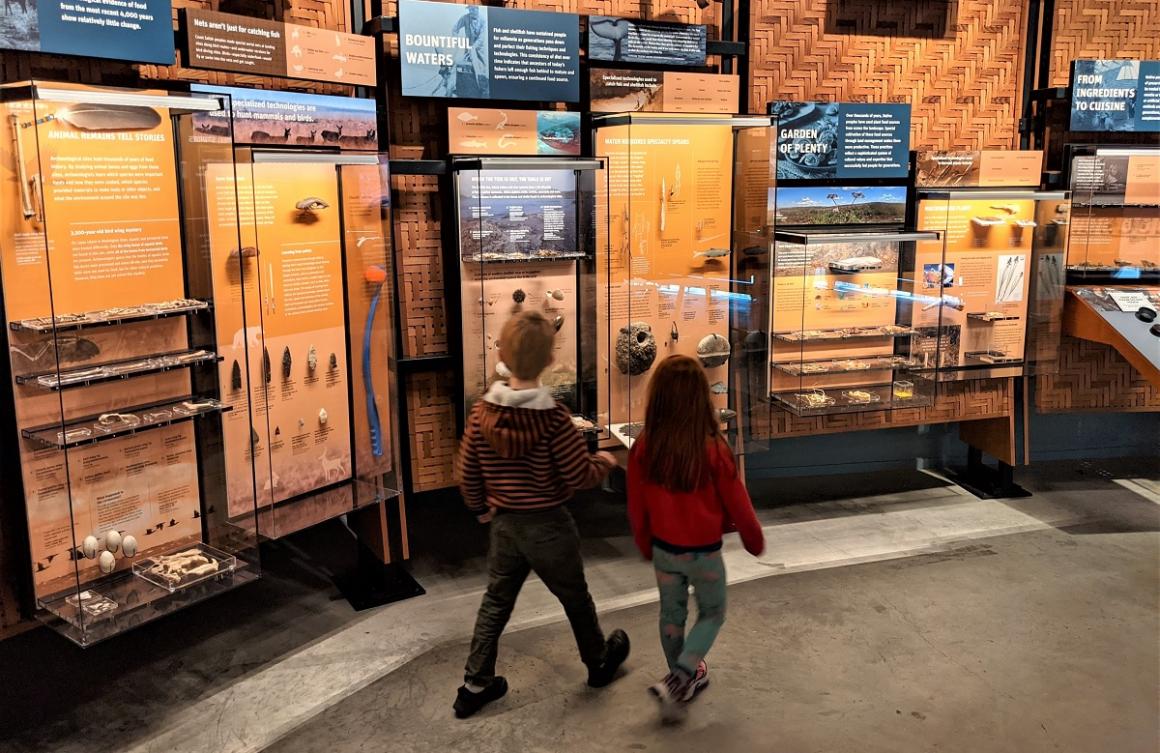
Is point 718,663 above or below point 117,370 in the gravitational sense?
below

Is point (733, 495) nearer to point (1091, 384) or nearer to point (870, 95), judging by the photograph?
point (870, 95)

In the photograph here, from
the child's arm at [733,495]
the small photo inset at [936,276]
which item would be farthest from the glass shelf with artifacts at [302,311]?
the small photo inset at [936,276]

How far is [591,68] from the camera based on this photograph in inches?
218

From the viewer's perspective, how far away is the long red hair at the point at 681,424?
137 inches

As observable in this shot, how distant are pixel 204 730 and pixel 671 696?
6.00ft

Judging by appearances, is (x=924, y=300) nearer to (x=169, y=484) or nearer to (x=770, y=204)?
(x=770, y=204)

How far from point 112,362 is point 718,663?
2.87 meters

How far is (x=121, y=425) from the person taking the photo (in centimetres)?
389

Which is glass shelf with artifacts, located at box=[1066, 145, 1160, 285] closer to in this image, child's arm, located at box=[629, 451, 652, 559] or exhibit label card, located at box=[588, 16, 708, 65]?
exhibit label card, located at box=[588, 16, 708, 65]

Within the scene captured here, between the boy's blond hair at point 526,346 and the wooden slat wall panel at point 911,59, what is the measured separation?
324 centimetres

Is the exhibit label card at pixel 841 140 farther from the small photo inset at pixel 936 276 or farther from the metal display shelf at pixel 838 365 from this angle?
the metal display shelf at pixel 838 365

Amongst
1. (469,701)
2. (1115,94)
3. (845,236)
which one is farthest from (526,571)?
(1115,94)

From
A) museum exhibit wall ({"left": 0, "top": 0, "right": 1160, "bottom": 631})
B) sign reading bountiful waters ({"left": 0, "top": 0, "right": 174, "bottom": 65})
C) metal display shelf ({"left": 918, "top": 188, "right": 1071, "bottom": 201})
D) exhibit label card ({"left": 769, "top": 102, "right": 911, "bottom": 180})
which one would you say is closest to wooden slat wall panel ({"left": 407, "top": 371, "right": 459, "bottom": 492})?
A: museum exhibit wall ({"left": 0, "top": 0, "right": 1160, "bottom": 631})

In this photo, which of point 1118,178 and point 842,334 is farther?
point 1118,178
